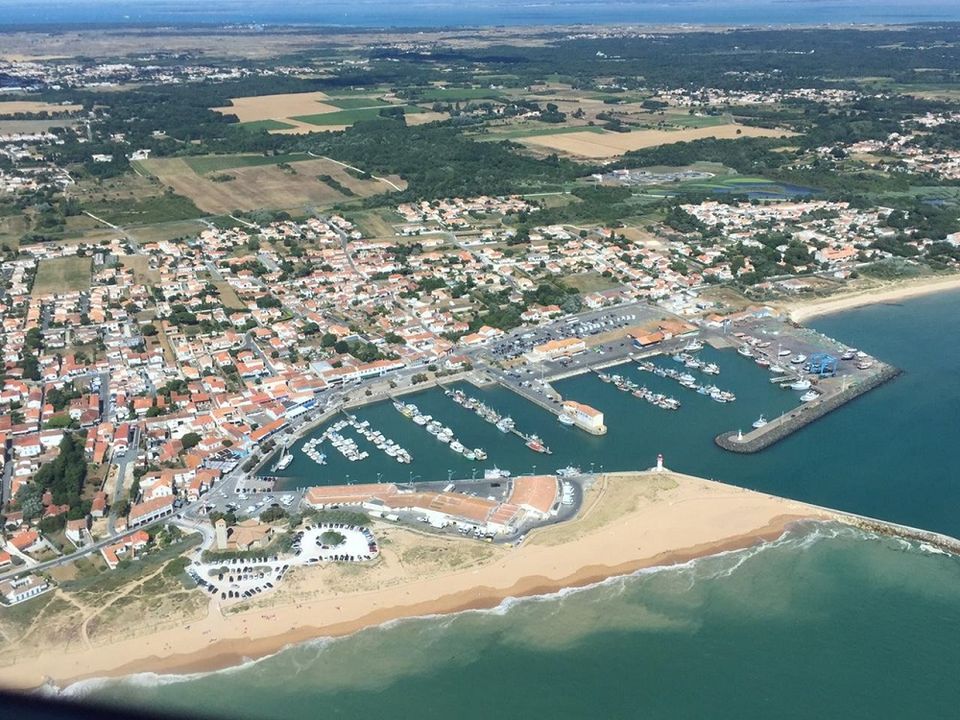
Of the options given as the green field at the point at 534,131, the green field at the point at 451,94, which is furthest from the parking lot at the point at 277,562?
the green field at the point at 451,94

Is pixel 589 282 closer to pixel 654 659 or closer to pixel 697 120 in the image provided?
pixel 654 659

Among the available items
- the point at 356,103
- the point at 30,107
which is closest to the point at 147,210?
the point at 356,103

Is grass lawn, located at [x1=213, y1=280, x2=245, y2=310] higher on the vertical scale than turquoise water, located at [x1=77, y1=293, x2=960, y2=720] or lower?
higher

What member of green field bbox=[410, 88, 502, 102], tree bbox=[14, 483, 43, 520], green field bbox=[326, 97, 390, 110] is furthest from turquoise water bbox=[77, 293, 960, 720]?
green field bbox=[410, 88, 502, 102]

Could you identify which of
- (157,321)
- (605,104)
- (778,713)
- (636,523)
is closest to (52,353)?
(157,321)

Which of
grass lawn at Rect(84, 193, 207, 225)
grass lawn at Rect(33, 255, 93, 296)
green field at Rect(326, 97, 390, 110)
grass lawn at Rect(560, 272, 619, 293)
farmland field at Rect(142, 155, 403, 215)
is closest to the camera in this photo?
grass lawn at Rect(560, 272, 619, 293)

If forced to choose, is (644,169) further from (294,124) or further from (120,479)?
(120,479)

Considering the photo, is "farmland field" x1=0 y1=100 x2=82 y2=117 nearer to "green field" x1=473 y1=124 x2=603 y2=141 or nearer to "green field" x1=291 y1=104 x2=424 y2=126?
"green field" x1=291 y1=104 x2=424 y2=126
